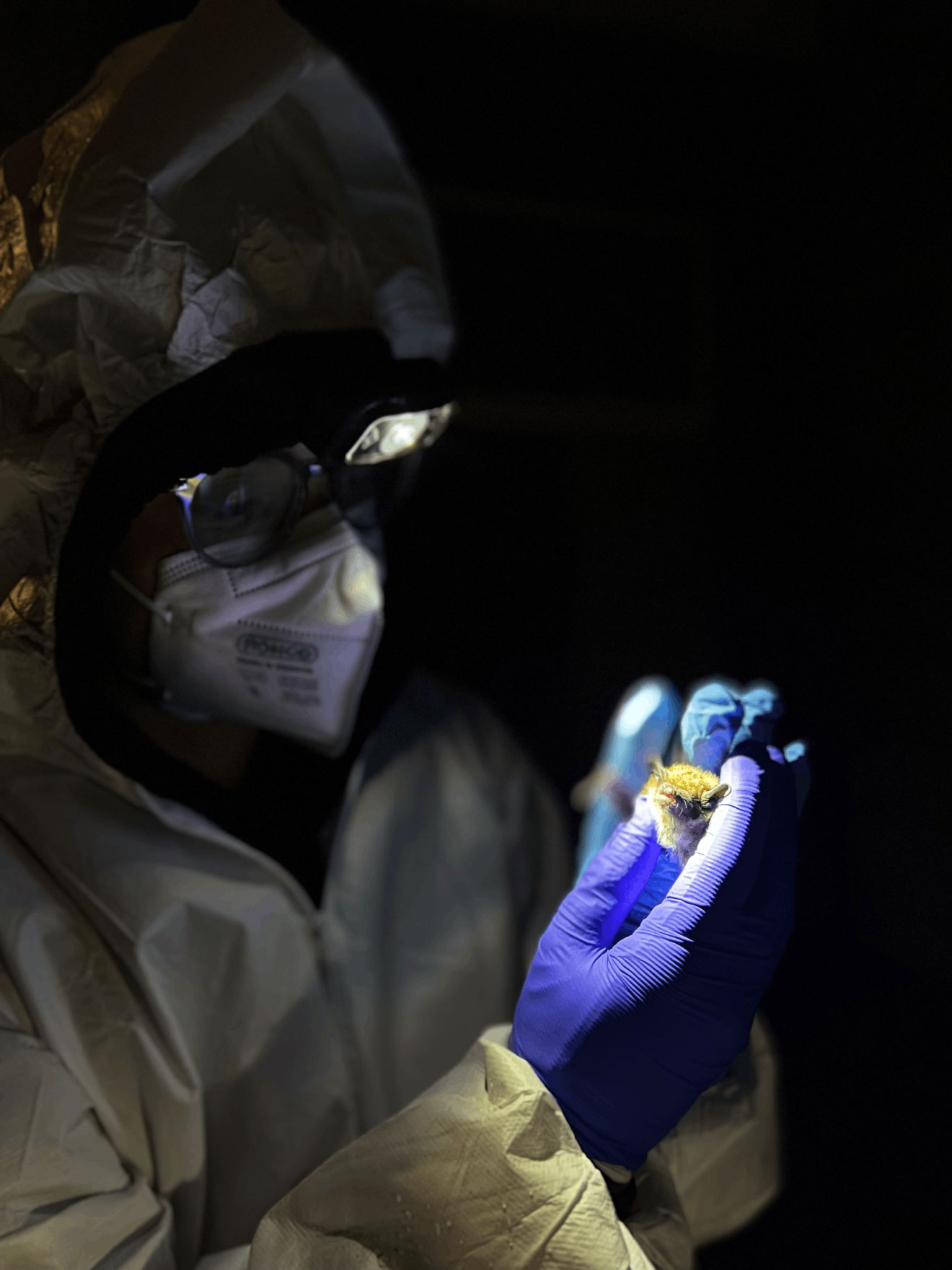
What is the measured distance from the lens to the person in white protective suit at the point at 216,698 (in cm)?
81

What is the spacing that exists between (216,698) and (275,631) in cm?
13

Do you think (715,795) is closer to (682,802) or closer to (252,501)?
(682,802)

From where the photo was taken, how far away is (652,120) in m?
1.21

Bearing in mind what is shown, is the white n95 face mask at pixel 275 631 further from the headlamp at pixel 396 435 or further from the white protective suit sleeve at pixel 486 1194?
the white protective suit sleeve at pixel 486 1194

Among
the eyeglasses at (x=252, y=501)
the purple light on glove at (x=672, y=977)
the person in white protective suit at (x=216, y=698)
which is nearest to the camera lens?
the purple light on glove at (x=672, y=977)

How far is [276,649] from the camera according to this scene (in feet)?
3.63

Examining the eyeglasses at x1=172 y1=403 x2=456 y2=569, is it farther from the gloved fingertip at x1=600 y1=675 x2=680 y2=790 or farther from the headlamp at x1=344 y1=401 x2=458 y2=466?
the gloved fingertip at x1=600 y1=675 x2=680 y2=790

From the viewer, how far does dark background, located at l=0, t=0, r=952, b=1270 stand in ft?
2.16

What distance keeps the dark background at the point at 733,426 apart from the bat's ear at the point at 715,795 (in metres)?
0.09

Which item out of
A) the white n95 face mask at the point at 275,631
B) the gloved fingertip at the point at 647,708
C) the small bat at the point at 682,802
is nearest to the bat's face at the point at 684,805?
the small bat at the point at 682,802

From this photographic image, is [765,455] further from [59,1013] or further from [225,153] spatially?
[59,1013]

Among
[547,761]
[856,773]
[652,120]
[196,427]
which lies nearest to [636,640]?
[547,761]

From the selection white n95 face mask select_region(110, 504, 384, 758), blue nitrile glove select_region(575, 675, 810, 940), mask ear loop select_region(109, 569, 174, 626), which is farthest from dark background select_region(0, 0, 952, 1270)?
mask ear loop select_region(109, 569, 174, 626)

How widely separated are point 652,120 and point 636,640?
2.45 feet
